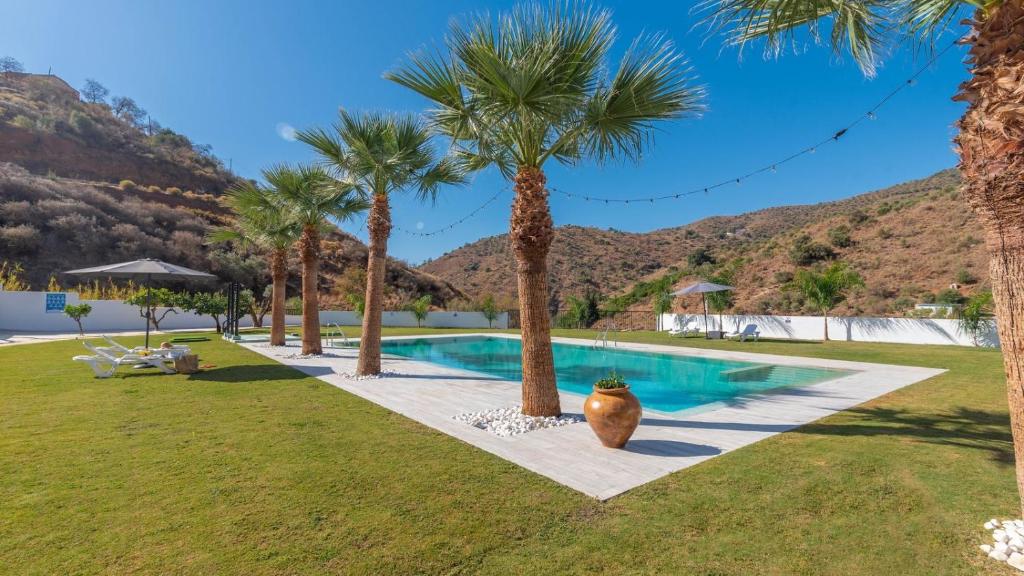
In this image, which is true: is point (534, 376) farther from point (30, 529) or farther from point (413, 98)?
point (30, 529)

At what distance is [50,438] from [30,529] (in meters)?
2.70

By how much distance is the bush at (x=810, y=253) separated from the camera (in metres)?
32.0

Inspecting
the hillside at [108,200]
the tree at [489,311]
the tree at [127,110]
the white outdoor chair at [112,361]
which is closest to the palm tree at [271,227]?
the white outdoor chair at [112,361]

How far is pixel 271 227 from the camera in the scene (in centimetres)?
1374

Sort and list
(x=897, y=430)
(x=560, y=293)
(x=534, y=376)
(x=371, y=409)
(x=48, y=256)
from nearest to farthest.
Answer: (x=897, y=430), (x=534, y=376), (x=371, y=409), (x=48, y=256), (x=560, y=293)

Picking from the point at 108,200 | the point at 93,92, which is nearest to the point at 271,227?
the point at 108,200

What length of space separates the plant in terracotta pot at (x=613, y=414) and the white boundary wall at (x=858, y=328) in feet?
56.7

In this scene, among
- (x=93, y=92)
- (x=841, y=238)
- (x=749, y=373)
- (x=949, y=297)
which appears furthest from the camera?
(x=93, y=92)

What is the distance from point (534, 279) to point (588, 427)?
77.3 inches

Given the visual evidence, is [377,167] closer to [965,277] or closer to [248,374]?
[248,374]

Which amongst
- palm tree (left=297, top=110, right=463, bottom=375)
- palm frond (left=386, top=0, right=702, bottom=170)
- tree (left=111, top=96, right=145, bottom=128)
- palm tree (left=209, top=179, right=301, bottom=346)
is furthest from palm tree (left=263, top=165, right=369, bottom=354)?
tree (left=111, top=96, right=145, bottom=128)

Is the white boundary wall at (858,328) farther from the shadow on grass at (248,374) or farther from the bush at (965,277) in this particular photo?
the shadow on grass at (248,374)

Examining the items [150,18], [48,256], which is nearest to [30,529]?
[150,18]

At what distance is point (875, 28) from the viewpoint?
158 inches
